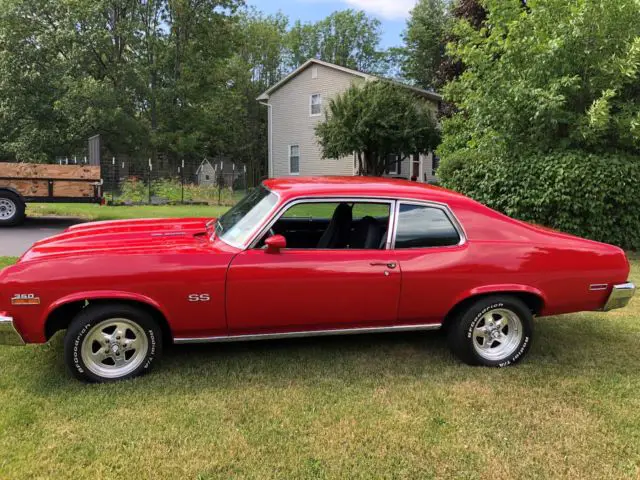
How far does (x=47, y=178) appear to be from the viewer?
1180 cm

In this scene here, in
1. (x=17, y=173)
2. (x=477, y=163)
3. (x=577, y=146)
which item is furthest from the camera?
(x=17, y=173)

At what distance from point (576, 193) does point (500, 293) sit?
5.93 m

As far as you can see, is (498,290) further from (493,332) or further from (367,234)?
(367,234)

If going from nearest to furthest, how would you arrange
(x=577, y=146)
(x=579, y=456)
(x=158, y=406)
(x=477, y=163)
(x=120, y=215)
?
(x=579, y=456)
(x=158, y=406)
(x=577, y=146)
(x=477, y=163)
(x=120, y=215)

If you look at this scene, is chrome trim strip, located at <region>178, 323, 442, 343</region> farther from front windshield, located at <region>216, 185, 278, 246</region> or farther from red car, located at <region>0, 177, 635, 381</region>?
front windshield, located at <region>216, 185, 278, 246</region>

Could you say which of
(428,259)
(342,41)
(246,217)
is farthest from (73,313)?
(342,41)

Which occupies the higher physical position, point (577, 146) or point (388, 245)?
point (577, 146)

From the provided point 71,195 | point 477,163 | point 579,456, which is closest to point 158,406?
point 579,456

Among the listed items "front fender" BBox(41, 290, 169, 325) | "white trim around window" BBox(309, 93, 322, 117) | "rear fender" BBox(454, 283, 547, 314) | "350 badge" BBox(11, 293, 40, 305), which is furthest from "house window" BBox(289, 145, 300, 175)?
"350 badge" BBox(11, 293, 40, 305)

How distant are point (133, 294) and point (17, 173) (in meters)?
10.1

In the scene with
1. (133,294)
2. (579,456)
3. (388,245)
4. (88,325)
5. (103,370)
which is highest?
(388,245)

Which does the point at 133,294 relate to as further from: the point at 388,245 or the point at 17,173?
the point at 17,173

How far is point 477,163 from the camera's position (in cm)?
1062

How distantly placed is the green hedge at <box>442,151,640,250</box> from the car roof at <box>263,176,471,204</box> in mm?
5773
